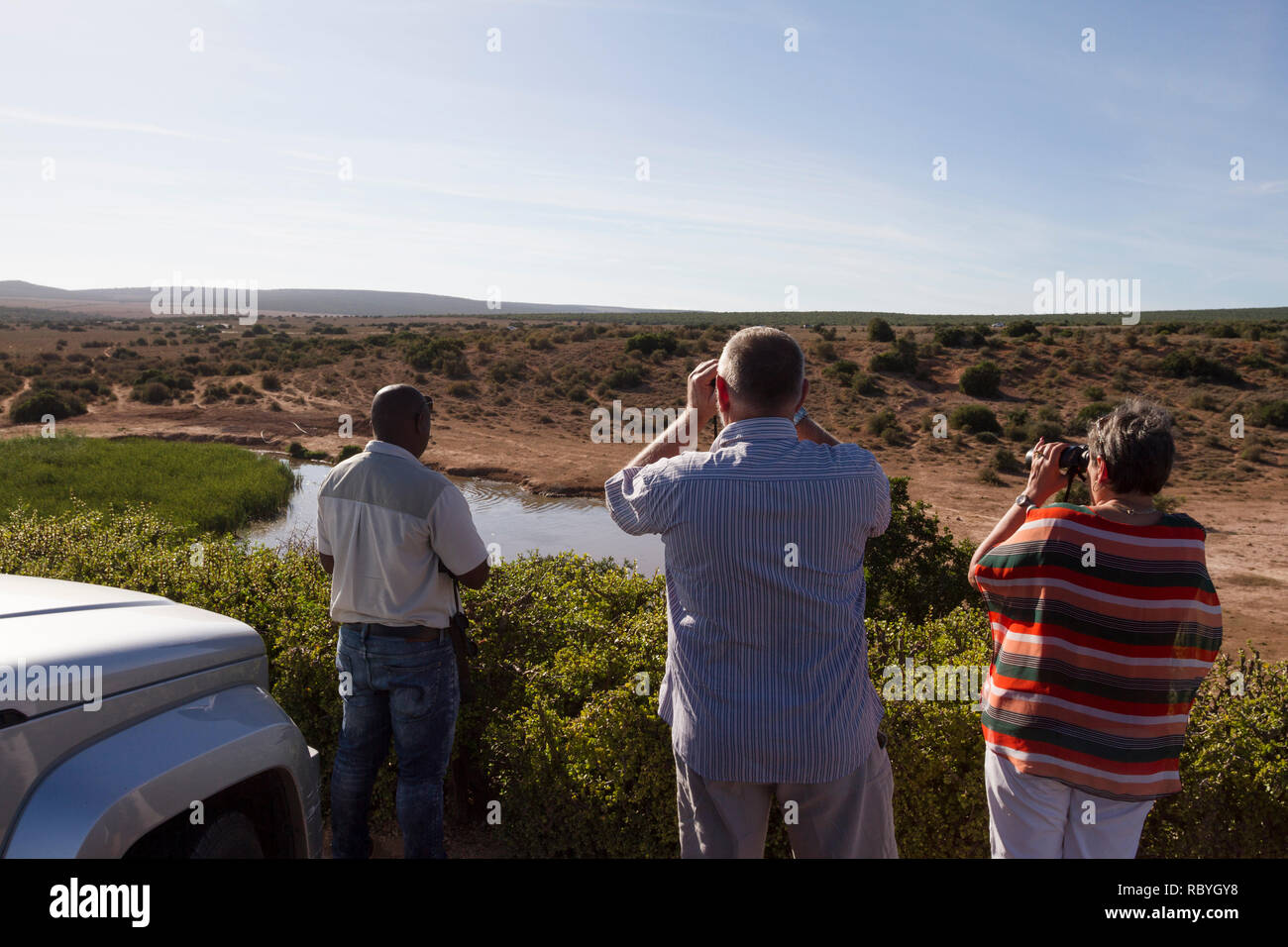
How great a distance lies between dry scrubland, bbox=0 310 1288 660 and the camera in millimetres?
22531

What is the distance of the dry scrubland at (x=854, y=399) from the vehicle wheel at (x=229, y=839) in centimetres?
1408

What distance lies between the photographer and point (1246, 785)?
3533 millimetres

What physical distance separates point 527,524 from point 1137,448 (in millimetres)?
17926

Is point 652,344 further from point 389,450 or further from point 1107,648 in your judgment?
point 1107,648

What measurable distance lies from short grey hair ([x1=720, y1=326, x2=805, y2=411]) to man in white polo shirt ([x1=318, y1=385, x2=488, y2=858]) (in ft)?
4.45

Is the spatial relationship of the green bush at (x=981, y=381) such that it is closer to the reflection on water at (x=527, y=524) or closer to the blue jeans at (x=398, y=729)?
the reflection on water at (x=527, y=524)

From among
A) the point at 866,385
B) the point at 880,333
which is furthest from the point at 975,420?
the point at 880,333

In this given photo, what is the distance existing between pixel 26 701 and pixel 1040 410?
31456 mm

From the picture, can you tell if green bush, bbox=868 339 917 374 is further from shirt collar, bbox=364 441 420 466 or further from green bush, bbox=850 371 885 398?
shirt collar, bbox=364 441 420 466

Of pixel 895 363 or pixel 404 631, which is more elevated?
pixel 895 363

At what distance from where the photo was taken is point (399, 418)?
3.57m

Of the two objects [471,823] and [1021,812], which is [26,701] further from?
[471,823]

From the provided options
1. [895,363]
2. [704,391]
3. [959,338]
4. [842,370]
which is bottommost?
[704,391]

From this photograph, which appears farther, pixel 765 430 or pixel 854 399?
pixel 854 399
